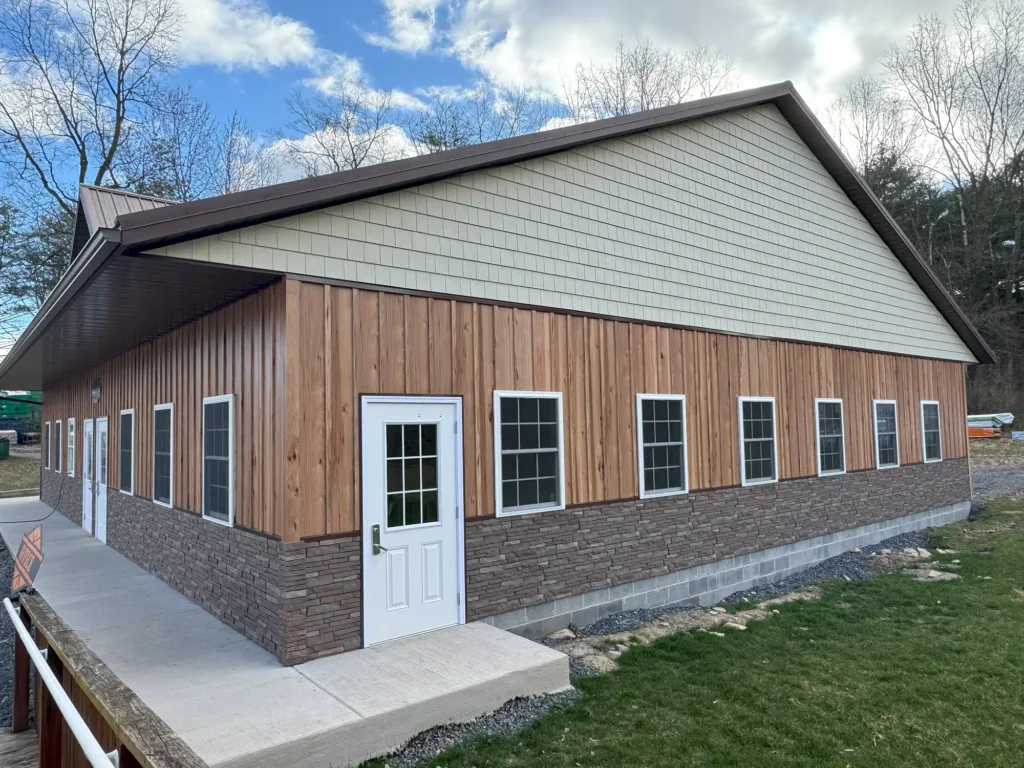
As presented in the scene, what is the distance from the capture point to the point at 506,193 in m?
6.77

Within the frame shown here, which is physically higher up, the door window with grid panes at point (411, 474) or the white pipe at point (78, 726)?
the door window with grid panes at point (411, 474)

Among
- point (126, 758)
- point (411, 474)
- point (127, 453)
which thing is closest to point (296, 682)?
A: point (411, 474)

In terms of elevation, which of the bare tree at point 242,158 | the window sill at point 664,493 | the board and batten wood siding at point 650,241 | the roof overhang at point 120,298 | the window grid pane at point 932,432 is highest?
the bare tree at point 242,158

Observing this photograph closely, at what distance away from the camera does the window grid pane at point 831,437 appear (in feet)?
35.6

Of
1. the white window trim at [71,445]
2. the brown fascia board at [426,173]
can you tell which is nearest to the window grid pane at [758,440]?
the brown fascia board at [426,173]

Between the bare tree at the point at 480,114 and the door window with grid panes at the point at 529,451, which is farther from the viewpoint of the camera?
the bare tree at the point at 480,114

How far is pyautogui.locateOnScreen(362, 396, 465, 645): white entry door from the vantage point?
5.62m

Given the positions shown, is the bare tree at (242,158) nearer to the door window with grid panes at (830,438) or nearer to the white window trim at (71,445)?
the white window trim at (71,445)

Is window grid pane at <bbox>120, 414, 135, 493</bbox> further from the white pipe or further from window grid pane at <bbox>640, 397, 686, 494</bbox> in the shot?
window grid pane at <bbox>640, 397, 686, 494</bbox>

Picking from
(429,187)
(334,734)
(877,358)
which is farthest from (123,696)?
(877,358)

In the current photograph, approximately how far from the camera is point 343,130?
2630cm

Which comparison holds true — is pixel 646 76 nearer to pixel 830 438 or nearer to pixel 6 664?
pixel 830 438

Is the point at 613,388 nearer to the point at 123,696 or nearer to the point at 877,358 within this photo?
the point at 123,696

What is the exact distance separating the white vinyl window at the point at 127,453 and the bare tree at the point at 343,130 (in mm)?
18230
